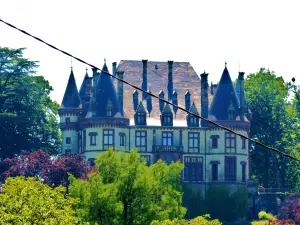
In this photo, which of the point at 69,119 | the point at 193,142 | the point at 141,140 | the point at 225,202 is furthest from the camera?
the point at 69,119

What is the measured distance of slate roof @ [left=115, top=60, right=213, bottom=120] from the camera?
124 metres

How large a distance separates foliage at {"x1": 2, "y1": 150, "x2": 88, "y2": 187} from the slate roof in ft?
30.3

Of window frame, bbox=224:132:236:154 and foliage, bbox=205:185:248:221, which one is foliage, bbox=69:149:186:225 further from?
window frame, bbox=224:132:236:154

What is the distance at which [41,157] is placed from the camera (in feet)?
380

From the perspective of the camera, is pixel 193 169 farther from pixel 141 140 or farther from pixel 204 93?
pixel 204 93

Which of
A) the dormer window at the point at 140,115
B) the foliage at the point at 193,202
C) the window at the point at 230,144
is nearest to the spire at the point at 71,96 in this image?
the dormer window at the point at 140,115

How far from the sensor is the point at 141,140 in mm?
122750

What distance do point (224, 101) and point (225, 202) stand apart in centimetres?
896

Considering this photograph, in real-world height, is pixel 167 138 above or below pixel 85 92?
below

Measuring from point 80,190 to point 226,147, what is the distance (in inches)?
1535

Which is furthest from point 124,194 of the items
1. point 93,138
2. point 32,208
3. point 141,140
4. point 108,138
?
point 141,140

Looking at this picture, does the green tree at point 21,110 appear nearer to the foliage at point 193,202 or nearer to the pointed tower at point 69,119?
the pointed tower at point 69,119

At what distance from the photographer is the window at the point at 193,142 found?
123500mm

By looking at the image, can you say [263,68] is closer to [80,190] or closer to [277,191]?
[277,191]
